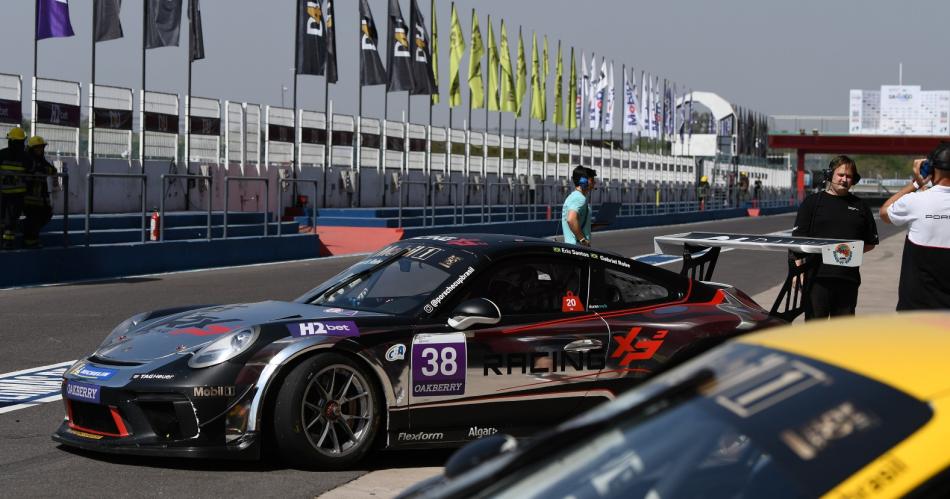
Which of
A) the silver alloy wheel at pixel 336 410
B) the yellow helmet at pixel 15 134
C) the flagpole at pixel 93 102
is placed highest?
the flagpole at pixel 93 102

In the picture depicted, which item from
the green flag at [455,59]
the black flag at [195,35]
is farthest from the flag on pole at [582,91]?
the black flag at [195,35]

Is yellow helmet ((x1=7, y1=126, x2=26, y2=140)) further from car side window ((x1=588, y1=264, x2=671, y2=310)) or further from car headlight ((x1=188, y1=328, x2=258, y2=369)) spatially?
car side window ((x1=588, y1=264, x2=671, y2=310))

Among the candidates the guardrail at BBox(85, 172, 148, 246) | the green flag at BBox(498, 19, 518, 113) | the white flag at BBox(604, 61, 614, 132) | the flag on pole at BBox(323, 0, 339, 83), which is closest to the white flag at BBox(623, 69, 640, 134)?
the white flag at BBox(604, 61, 614, 132)

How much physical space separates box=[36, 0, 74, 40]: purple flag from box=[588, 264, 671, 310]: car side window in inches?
720

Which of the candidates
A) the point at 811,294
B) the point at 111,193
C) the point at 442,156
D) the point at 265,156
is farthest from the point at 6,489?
the point at 442,156

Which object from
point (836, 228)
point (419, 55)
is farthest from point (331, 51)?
point (836, 228)

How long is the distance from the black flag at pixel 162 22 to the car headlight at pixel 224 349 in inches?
Answer: 836

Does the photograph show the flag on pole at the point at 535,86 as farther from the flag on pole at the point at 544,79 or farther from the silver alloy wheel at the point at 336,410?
the silver alloy wheel at the point at 336,410

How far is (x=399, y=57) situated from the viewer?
119 ft

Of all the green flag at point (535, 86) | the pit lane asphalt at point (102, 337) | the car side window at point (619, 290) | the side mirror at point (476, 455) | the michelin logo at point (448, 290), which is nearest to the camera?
the side mirror at point (476, 455)

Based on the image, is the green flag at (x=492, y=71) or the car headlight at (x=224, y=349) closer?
the car headlight at (x=224, y=349)

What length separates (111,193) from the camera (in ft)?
77.3

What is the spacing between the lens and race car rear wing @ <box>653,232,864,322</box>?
7.86 metres

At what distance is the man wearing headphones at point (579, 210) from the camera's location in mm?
11070
